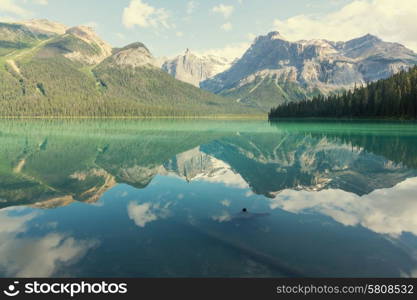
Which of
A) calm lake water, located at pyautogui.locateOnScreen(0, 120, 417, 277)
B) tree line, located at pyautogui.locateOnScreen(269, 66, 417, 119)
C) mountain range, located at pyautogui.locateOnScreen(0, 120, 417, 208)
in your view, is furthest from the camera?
tree line, located at pyautogui.locateOnScreen(269, 66, 417, 119)

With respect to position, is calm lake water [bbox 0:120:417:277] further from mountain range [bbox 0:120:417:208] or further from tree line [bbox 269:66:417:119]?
tree line [bbox 269:66:417:119]

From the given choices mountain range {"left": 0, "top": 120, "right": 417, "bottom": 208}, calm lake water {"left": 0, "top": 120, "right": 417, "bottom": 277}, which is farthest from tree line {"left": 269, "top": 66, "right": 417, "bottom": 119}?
calm lake water {"left": 0, "top": 120, "right": 417, "bottom": 277}

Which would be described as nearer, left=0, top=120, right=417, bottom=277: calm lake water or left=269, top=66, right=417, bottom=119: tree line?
left=0, top=120, right=417, bottom=277: calm lake water

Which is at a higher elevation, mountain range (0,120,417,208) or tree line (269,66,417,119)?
tree line (269,66,417,119)

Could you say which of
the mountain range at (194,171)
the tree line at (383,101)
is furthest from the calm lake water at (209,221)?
the tree line at (383,101)

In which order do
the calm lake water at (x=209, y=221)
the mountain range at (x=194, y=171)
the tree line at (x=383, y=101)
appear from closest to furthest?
the calm lake water at (x=209, y=221) < the mountain range at (x=194, y=171) < the tree line at (x=383, y=101)

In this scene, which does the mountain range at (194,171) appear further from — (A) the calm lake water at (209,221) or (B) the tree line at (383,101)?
(B) the tree line at (383,101)

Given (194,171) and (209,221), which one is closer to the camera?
(209,221)

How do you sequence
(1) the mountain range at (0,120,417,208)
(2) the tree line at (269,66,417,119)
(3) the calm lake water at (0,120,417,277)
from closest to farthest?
(3) the calm lake water at (0,120,417,277) < (1) the mountain range at (0,120,417,208) < (2) the tree line at (269,66,417,119)

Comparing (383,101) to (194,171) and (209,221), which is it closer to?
(194,171)

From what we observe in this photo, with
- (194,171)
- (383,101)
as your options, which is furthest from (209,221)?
(383,101)

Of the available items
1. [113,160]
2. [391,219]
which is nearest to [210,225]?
[391,219]

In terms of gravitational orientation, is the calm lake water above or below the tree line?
below

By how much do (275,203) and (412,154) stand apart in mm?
35481
